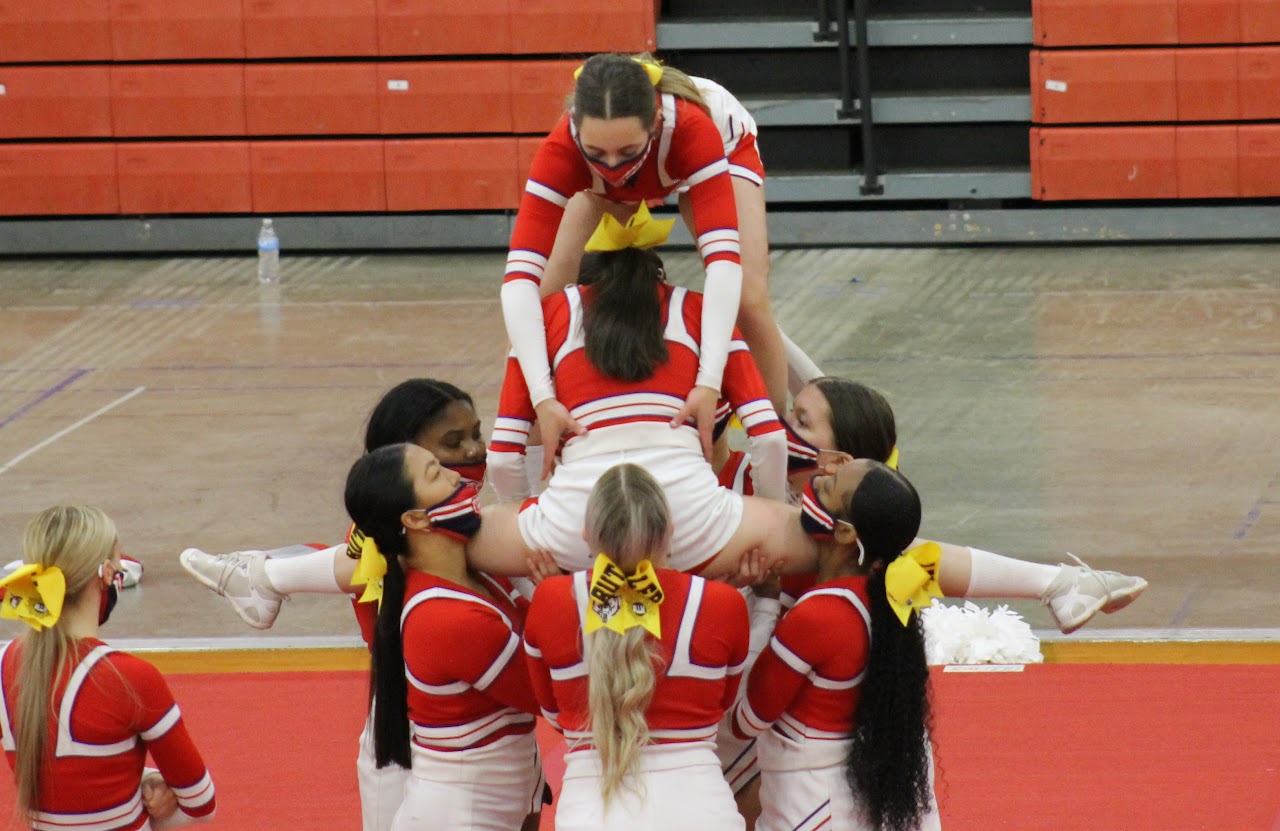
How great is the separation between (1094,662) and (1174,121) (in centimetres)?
617

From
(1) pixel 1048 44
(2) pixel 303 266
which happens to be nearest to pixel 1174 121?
(1) pixel 1048 44

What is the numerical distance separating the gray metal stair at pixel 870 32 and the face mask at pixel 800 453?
745cm

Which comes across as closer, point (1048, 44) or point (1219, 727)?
point (1219, 727)

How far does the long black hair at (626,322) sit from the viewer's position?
3064mm

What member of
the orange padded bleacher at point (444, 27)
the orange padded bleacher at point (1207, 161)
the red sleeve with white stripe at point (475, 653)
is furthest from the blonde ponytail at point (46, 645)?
the orange padded bleacher at point (1207, 161)

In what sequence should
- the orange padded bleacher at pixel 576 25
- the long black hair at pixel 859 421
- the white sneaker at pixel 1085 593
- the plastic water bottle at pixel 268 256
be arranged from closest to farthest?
the white sneaker at pixel 1085 593, the long black hair at pixel 859 421, the plastic water bottle at pixel 268 256, the orange padded bleacher at pixel 576 25

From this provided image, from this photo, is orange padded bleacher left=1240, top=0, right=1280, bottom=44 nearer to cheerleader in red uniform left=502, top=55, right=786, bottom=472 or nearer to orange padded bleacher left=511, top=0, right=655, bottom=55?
orange padded bleacher left=511, top=0, right=655, bottom=55

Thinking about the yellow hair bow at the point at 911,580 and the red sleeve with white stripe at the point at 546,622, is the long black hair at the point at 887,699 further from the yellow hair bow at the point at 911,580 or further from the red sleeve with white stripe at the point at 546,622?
the red sleeve with white stripe at the point at 546,622

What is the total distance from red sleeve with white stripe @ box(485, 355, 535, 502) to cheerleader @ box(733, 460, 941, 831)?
0.56 meters

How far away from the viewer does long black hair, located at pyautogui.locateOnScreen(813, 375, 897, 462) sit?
10.8 ft

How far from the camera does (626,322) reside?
308cm

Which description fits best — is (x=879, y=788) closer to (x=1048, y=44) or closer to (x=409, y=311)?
(x=409, y=311)

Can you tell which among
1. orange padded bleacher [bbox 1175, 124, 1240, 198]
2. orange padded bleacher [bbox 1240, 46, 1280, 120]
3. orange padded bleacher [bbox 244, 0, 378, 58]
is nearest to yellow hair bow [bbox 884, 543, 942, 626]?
orange padded bleacher [bbox 1175, 124, 1240, 198]

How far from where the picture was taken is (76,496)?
646cm
